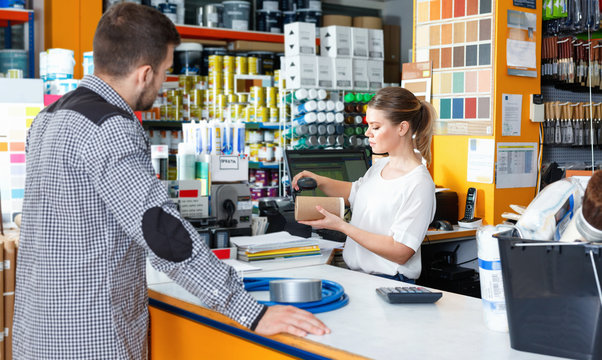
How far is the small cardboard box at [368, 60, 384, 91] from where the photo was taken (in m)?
6.97

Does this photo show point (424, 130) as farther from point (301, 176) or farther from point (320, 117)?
point (320, 117)

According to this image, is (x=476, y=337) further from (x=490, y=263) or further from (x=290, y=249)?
(x=290, y=249)

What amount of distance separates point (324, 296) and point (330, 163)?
68.8 inches

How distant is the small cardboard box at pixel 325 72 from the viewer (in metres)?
6.59

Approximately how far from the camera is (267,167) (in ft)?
23.8

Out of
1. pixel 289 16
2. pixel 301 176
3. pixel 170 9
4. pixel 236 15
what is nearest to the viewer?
pixel 301 176

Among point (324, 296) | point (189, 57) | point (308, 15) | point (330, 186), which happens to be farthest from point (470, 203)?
point (308, 15)

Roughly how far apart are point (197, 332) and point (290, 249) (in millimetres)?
821

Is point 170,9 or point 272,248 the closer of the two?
point 272,248

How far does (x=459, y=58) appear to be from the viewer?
4.64 metres

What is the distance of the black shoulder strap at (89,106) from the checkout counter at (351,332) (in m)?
0.69

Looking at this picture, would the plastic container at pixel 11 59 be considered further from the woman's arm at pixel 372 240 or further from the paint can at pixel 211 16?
the woman's arm at pixel 372 240

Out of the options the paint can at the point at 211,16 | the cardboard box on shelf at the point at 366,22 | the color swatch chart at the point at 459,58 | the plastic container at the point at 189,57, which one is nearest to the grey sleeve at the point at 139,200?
the color swatch chart at the point at 459,58

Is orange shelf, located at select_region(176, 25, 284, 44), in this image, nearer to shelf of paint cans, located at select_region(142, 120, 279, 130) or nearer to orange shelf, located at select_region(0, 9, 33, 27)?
shelf of paint cans, located at select_region(142, 120, 279, 130)
